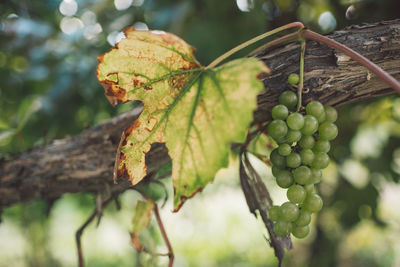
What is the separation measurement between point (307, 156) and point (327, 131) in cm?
4

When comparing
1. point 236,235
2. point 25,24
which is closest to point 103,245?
point 236,235

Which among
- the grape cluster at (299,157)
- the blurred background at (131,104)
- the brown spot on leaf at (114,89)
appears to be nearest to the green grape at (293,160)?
the grape cluster at (299,157)

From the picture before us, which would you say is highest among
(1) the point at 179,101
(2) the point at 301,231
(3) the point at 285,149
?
(1) the point at 179,101

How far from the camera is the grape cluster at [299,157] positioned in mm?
390

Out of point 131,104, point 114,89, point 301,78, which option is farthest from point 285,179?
point 131,104

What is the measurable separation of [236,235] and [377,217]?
2.97 meters

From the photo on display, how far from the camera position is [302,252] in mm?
2498

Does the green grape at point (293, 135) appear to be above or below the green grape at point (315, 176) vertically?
above

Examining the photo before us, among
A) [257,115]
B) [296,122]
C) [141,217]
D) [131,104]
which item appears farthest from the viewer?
[131,104]

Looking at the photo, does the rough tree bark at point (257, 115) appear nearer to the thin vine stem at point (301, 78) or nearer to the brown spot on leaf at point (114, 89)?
the thin vine stem at point (301, 78)

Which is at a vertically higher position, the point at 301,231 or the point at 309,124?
the point at 309,124

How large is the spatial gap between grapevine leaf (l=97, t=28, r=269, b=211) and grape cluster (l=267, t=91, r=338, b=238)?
0.08 meters

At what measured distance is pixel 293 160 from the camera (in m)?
0.40

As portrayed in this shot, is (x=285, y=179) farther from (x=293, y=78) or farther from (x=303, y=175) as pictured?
(x=293, y=78)
